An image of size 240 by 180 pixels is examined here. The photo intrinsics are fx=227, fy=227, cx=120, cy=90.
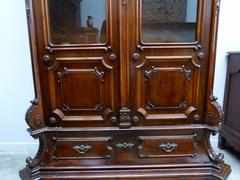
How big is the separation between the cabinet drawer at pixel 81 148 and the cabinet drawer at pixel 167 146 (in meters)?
0.22

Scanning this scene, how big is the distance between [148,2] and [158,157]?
0.92 meters

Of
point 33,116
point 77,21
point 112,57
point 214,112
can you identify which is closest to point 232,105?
point 214,112

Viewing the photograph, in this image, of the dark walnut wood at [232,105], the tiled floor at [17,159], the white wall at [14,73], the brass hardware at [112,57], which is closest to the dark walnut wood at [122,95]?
the brass hardware at [112,57]

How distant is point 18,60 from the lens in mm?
1734

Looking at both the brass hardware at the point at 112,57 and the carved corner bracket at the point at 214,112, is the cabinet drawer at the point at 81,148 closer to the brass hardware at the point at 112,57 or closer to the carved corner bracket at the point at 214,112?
the brass hardware at the point at 112,57

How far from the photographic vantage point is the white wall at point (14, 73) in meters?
1.66

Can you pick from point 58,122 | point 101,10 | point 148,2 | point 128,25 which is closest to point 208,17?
point 148,2

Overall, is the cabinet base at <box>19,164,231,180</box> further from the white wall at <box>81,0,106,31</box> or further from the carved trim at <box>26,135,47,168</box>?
the white wall at <box>81,0,106,31</box>

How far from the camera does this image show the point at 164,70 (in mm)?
1312

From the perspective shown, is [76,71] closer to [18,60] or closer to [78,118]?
[78,118]

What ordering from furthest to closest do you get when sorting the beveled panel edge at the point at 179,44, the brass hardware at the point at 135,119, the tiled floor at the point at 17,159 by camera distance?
the tiled floor at the point at 17,159
the brass hardware at the point at 135,119
the beveled panel edge at the point at 179,44

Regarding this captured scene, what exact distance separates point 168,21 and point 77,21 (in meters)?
0.53

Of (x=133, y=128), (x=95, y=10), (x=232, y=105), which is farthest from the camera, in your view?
(x=232, y=105)

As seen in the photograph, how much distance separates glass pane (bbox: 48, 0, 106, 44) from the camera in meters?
1.27
